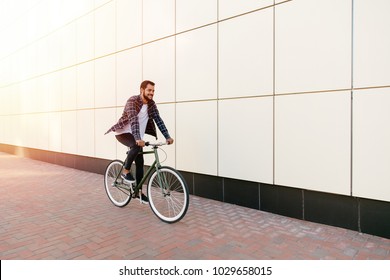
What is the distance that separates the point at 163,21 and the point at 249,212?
442cm

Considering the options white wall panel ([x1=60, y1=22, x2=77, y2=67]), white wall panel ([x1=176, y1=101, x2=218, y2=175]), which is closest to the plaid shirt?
white wall panel ([x1=176, y1=101, x2=218, y2=175])

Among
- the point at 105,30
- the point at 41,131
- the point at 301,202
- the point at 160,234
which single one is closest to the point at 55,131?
the point at 41,131

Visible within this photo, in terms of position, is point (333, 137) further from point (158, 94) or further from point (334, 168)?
point (158, 94)

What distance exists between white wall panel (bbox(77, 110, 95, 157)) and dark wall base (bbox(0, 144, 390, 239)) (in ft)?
13.0

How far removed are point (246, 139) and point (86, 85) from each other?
604 cm

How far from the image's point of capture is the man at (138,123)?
184 inches

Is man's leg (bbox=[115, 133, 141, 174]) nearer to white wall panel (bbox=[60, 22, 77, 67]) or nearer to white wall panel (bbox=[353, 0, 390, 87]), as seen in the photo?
white wall panel (bbox=[353, 0, 390, 87])

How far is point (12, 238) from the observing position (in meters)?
3.90

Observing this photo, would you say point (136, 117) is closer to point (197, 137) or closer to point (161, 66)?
point (197, 137)

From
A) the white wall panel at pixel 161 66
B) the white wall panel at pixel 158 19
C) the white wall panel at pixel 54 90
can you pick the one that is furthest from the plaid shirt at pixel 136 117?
the white wall panel at pixel 54 90

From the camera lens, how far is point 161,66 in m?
6.87

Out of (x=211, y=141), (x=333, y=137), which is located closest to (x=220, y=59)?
(x=211, y=141)

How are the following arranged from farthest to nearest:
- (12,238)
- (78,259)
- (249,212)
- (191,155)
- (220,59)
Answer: (191,155), (220,59), (249,212), (12,238), (78,259)

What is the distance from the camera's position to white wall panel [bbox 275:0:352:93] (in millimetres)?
4094
